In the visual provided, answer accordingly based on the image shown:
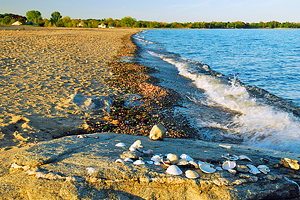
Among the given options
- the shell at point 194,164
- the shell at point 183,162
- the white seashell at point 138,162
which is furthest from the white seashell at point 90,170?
the shell at point 194,164

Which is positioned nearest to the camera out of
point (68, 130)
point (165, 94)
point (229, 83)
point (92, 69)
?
point (68, 130)

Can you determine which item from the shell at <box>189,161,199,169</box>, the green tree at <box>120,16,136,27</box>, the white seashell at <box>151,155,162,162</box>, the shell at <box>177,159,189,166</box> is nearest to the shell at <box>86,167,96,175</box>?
the white seashell at <box>151,155,162,162</box>

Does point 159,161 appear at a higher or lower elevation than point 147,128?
higher

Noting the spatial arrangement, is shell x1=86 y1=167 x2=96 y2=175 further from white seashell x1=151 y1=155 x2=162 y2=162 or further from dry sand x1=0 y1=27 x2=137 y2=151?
dry sand x1=0 y1=27 x2=137 y2=151

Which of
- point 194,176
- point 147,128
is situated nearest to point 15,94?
point 147,128

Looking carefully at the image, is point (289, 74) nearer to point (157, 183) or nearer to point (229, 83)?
point (229, 83)

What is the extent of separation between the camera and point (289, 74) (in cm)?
1388

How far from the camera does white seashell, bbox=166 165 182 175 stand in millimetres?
2393

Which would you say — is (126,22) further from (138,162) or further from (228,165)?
(228,165)

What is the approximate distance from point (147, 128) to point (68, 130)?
1965mm

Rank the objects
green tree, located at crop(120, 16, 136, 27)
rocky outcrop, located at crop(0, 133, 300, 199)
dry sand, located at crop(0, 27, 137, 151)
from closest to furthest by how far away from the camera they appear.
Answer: rocky outcrop, located at crop(0, 133, 300, 199), dry sand, located at crop(0, 27, 137, 151), green tree, located at crop(120, 16, 136, 27)

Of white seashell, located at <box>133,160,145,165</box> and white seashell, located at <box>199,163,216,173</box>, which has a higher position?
white seashell, located at <box>133,160,145,165</box>

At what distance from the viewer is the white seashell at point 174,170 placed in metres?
2.39

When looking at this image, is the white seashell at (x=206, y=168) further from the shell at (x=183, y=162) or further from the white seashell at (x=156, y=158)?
the white seashell at (x=156, y=158)
